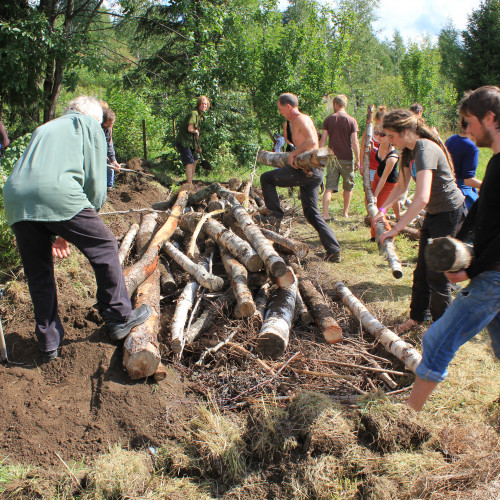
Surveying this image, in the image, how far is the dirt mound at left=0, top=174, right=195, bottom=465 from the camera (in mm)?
2885

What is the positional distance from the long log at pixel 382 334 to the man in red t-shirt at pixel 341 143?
3.79 meters

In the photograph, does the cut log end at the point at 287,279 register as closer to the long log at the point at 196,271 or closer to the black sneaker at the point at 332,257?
the long log at the point at 196,271

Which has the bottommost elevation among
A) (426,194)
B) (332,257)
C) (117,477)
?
(117,477)

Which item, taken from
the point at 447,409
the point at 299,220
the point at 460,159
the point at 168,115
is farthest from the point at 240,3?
the point at 447,409

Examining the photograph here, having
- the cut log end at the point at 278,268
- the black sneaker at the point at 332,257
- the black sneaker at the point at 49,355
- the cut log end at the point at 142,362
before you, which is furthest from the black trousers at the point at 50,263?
the black sneaker at the point at 332,257

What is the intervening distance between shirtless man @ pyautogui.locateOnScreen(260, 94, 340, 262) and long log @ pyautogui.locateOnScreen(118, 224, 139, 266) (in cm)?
208

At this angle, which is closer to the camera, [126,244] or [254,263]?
[254,263]

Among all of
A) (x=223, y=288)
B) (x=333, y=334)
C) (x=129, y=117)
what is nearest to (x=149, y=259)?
(x=223, y=288)

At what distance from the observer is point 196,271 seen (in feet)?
15.8

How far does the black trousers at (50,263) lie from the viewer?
3.17 metres

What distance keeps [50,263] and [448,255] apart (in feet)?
9.56

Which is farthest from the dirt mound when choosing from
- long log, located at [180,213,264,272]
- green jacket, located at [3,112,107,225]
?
long log, located at [180,213,264,272]

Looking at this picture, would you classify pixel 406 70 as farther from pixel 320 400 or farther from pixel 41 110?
pixel 320 400

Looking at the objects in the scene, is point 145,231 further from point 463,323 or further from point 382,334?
point 463,323
